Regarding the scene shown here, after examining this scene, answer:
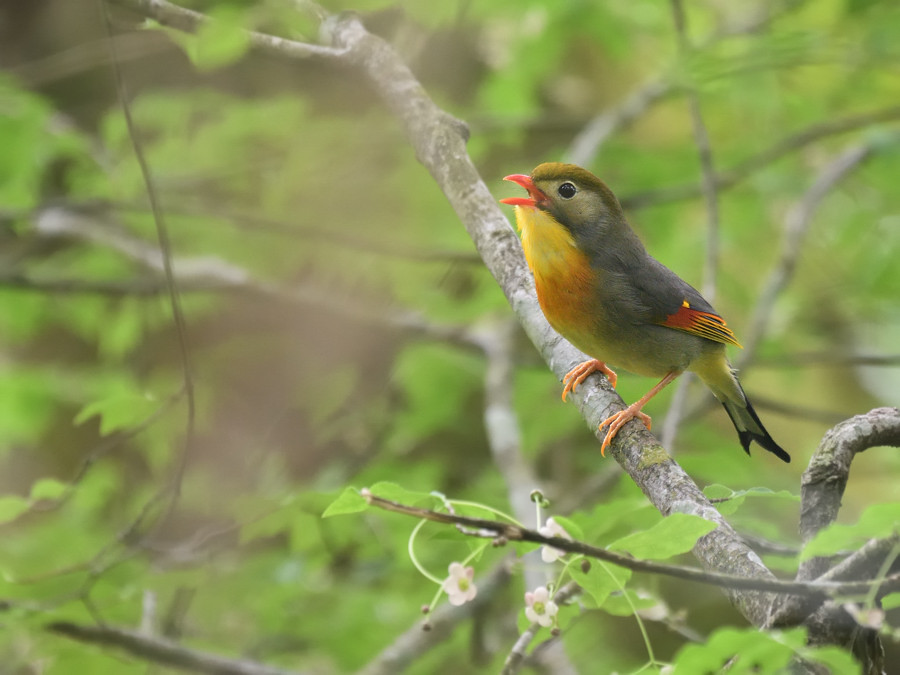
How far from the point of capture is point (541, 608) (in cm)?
179

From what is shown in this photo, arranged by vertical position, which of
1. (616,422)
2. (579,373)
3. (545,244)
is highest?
(545,244)

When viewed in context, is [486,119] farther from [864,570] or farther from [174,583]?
[864,570]

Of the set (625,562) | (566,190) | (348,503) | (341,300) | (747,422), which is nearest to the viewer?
(625,562)

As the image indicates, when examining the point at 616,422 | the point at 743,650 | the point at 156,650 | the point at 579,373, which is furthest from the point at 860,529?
the point at 156,650

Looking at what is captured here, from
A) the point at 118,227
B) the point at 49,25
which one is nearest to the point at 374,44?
the point at 118,227

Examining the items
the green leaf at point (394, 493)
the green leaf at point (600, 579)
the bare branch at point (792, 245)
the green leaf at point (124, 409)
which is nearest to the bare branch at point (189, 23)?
the green leaf at point (124, 409)

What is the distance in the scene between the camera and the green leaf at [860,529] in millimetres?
1277

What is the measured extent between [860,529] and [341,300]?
5375mm

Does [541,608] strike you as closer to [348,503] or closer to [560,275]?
[348,503]

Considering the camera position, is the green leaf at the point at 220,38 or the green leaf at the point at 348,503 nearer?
the green leaf at the point at 348,503

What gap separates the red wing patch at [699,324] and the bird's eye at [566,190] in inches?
22.8

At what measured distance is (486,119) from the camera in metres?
5.78

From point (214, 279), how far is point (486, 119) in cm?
208

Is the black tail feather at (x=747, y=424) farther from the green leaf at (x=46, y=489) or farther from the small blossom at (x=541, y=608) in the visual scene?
the green leaf at (x=46, y=489)
